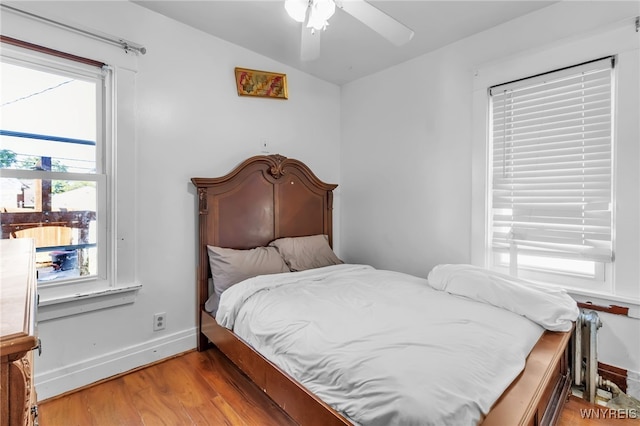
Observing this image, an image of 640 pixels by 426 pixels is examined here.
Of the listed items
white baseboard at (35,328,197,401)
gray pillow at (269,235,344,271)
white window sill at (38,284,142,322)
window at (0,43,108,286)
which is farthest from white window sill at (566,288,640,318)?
A: window at (0,43,108,286)

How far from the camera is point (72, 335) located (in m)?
1.92

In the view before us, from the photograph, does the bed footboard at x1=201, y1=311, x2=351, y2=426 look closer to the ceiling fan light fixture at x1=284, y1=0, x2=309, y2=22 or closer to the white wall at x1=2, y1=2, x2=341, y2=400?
the white wall at x1=2, y1=2, x2=341, y2=400

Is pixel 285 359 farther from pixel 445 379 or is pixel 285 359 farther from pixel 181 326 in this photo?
→ pixel 181 326

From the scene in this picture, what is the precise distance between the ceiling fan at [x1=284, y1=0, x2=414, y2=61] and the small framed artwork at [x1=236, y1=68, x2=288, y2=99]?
1.19m

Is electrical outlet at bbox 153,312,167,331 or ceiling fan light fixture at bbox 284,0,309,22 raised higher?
ceiling fan light fixture at bbox 284,0,309,22

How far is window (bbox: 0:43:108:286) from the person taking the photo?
1.77 meters

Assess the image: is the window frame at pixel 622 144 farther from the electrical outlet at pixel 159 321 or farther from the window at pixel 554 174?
the electrical outlet at pixel 159 321

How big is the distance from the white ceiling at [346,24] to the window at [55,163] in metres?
0.81

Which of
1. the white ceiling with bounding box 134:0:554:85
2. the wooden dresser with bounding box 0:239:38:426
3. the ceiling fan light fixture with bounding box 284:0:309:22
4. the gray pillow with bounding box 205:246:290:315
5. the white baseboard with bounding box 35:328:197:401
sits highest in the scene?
the white ceiling with bounding box 134:0:554:85

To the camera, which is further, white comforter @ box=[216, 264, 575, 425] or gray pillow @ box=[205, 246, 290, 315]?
gray pillow @ box=[205, 246, 290, 315]

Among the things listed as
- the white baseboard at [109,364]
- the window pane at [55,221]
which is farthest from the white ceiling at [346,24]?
the white baseboard at [109,364]

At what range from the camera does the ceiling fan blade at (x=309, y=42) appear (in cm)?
166

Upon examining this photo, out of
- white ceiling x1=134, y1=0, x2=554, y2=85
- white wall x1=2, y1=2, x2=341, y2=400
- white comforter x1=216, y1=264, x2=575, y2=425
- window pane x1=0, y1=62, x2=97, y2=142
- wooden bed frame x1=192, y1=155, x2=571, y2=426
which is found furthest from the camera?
white ceiling x1=134, y1=0, x2=554, y2=85

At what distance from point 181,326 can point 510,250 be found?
8.47 ft
